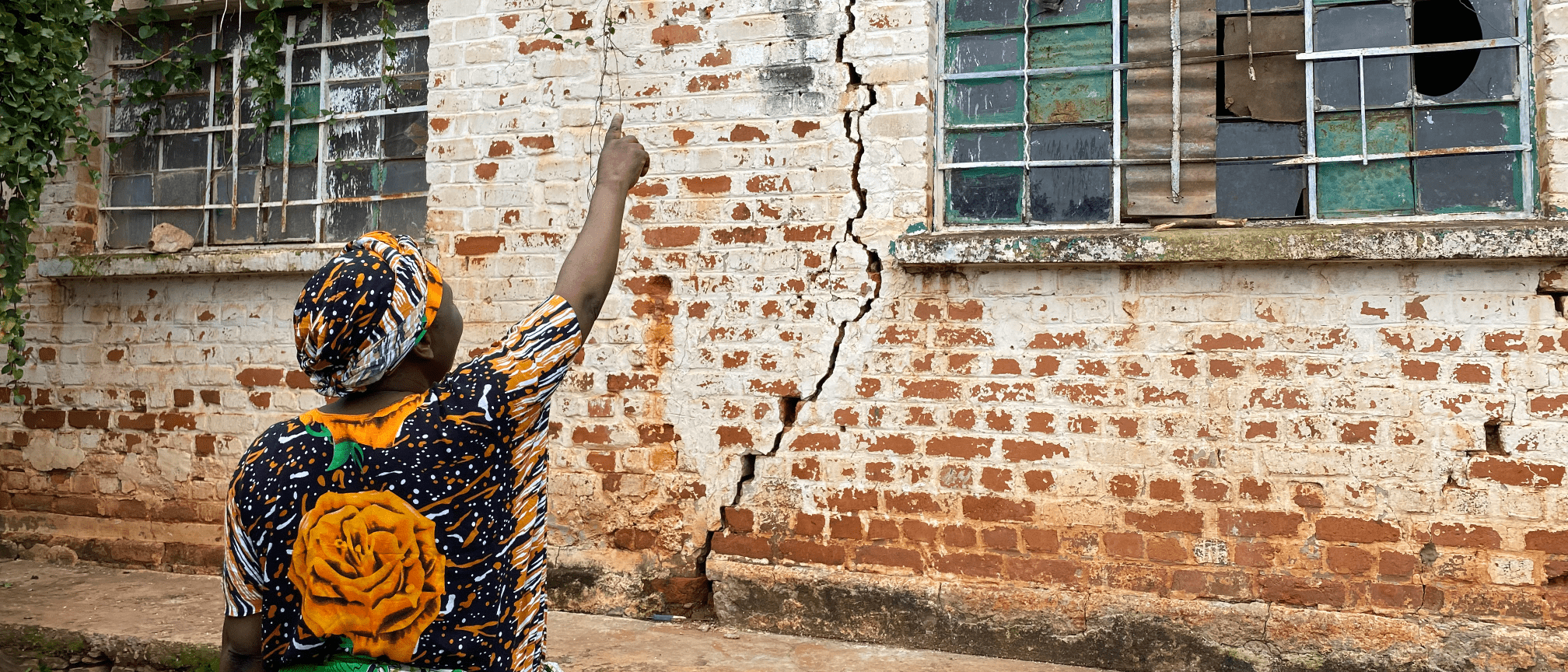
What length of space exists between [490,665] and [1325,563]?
9.67 feet

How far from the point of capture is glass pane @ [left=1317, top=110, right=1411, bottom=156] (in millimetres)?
3697

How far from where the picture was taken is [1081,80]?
4.04 meters

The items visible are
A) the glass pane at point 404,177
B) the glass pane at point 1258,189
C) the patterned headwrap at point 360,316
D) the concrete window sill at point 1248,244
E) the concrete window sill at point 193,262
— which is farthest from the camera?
the glass pane at point 404,177

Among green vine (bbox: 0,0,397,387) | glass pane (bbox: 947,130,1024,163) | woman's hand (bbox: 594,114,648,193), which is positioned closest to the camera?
woman's hand (bbox: 594,114,648,193)

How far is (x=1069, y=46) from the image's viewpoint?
4047 millimetres

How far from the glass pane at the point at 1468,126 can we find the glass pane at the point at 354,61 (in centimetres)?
438

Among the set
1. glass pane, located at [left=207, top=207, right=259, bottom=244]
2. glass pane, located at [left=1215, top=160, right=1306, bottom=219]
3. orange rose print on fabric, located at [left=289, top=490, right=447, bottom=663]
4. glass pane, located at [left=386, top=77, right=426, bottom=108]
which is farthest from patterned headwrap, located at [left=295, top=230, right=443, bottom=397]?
glass pane, located at [left=207, top=207, right=259, bottom=244]

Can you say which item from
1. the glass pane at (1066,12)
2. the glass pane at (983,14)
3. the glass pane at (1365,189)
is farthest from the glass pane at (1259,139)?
the glass pane at (983,14)

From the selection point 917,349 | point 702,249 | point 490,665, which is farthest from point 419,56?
point 490,665

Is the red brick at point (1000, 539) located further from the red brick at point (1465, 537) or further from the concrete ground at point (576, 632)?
the red brick at point (1465, 537)

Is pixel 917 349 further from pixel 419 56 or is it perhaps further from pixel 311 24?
pixel 311 24

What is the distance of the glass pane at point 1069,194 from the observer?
158 inches

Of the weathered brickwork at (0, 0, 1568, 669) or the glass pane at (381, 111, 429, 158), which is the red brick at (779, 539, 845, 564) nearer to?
the weathered brickwork at (0, 0, 1568, 669)

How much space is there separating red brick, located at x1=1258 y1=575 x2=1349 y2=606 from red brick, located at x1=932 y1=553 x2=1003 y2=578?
884 mm
